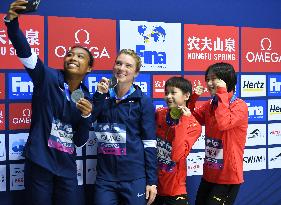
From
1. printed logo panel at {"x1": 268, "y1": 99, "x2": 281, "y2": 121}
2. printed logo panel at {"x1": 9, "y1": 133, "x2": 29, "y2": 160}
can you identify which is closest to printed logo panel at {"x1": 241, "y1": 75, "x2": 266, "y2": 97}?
printed logo panel at {"x1": 268, "y1": 99, "x2": 281, "y2": 121}

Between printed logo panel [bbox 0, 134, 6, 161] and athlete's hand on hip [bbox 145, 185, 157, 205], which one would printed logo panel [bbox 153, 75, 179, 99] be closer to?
athlete's hand on hip [bbox 145, 185, 157, 205]

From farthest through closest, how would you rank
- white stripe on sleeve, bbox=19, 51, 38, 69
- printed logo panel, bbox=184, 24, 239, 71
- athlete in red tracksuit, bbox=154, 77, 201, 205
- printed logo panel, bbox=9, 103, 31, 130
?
printed logo panel, bbox=184, 24, 239, 71, printed logo panel, bbox=9, 103, 31, 130, athlete in red tracksuit, bbox=154, 77, 201, 205, white stripe on sleeve, bbox=19, 51, 38, 69

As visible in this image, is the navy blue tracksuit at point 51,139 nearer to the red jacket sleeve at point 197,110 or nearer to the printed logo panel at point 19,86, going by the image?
the printed logo panel at point 19,86

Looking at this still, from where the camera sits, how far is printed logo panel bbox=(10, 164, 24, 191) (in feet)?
8.69

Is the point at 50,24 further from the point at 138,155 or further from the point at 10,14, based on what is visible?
the point at 138,155

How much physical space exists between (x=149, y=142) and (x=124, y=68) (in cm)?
48

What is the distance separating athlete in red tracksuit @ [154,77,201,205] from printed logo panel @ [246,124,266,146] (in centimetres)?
91

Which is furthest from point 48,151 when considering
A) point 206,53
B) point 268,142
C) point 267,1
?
point 267,1

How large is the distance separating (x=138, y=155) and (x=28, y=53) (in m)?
0.90

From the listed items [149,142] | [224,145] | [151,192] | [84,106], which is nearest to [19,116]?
[84,106]

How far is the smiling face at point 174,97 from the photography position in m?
2.54

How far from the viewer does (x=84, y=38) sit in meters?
2.77

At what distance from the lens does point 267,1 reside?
3393mm

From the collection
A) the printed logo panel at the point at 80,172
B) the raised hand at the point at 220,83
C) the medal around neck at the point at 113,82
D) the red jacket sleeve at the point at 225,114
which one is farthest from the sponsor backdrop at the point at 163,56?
the red jacket sleeve at the point at 225,114
